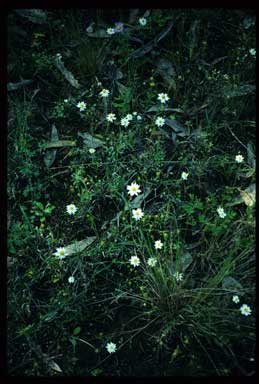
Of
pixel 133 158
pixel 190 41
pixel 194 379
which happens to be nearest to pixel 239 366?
pixel 194 379

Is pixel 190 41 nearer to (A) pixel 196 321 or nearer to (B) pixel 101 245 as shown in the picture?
(B) pixel 101 245

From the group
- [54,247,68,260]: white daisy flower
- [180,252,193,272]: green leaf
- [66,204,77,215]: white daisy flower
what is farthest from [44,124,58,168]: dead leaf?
[180,252,193,272]: green leaf

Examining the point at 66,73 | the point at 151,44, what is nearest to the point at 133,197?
the point at 66,73

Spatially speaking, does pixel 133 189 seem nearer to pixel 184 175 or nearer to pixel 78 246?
pixel 184 175

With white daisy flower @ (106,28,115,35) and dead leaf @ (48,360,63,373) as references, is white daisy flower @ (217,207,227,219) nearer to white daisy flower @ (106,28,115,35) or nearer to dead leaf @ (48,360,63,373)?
dead leaf @ (48,360,63,373)

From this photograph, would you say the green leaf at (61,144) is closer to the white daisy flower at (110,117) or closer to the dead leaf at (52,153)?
the dead leaf at (52,153)

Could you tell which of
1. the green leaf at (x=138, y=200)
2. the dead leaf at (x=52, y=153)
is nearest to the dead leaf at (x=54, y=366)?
the green leaf at (x=138, y=200)
